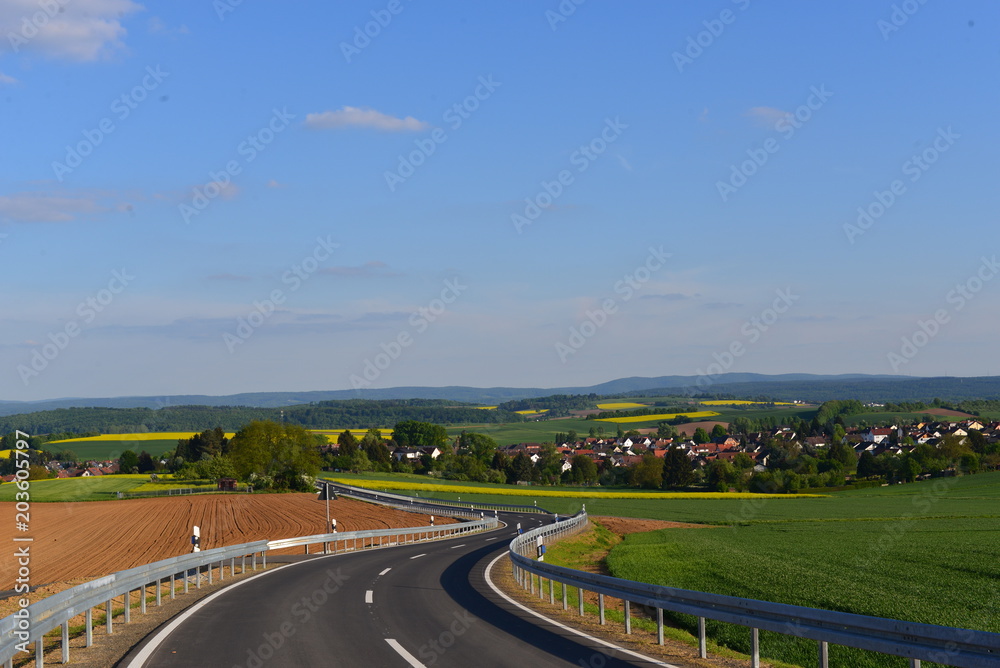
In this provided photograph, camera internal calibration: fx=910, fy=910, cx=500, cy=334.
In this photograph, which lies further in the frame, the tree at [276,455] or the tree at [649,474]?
the tree at [649,474]

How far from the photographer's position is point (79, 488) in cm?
9269

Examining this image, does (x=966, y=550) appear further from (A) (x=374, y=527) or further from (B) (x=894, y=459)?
(B) (x=894, y=459)

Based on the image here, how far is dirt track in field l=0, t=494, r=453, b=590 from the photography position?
109ft

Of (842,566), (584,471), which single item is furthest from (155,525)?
(584,471)

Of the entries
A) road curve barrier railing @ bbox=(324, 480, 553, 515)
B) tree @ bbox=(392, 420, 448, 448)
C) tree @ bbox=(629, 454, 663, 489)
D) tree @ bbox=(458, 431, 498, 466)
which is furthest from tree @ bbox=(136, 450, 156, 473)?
tree @ bbox=(629, 454, 663, 489)

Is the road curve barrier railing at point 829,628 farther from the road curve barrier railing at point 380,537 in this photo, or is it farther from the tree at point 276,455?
the tree at point 276,455

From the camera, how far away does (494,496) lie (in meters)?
94.9

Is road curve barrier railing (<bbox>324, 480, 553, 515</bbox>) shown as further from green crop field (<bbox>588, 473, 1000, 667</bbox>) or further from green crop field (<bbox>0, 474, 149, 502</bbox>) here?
green crop field (<bbox>0, 474, 149, 502</bbox>)

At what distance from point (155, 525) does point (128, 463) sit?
259ft

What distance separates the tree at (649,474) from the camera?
360 feet

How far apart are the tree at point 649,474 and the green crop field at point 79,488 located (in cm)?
5829

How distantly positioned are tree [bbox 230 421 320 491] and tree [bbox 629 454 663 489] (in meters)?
42.0

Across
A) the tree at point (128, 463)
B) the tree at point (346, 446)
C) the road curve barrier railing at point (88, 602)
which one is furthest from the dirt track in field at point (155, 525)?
the tree at point (346, 446)

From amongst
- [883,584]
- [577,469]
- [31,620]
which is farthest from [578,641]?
[577,469]
